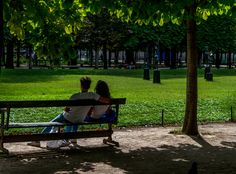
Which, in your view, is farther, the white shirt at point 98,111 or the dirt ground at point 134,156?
the white shirt at point 98,111

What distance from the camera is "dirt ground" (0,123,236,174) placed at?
8.30m

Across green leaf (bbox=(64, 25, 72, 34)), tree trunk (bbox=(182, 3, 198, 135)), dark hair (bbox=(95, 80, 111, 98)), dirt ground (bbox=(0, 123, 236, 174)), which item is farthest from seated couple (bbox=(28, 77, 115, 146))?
tree trunk (bbox=(182, 3, 198, 135))

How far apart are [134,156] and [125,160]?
1.37 ft

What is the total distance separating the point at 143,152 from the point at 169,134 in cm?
234

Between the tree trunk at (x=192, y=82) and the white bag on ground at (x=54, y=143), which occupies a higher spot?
the tree trunk at (x=192, y=82)

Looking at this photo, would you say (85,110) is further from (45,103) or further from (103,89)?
(45,103)

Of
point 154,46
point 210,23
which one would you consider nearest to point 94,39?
point 154,46

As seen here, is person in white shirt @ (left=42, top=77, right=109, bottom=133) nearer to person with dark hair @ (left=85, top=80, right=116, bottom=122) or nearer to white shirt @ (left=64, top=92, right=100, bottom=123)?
white shirt @ (left=64, top=92, right=100, bottom=123)

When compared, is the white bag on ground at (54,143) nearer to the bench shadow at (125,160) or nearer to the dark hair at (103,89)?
the bench shadow at (125,160)

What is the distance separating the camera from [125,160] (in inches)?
356

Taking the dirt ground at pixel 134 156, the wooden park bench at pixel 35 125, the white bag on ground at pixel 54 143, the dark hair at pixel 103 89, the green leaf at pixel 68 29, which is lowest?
the dirt ground at pixel 134 156

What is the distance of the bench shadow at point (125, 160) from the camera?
27.1ft

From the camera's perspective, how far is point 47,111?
16.2 meters

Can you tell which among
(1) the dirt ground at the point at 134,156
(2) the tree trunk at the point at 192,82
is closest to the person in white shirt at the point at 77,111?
(1) the dirt ground at the point at 134,156
